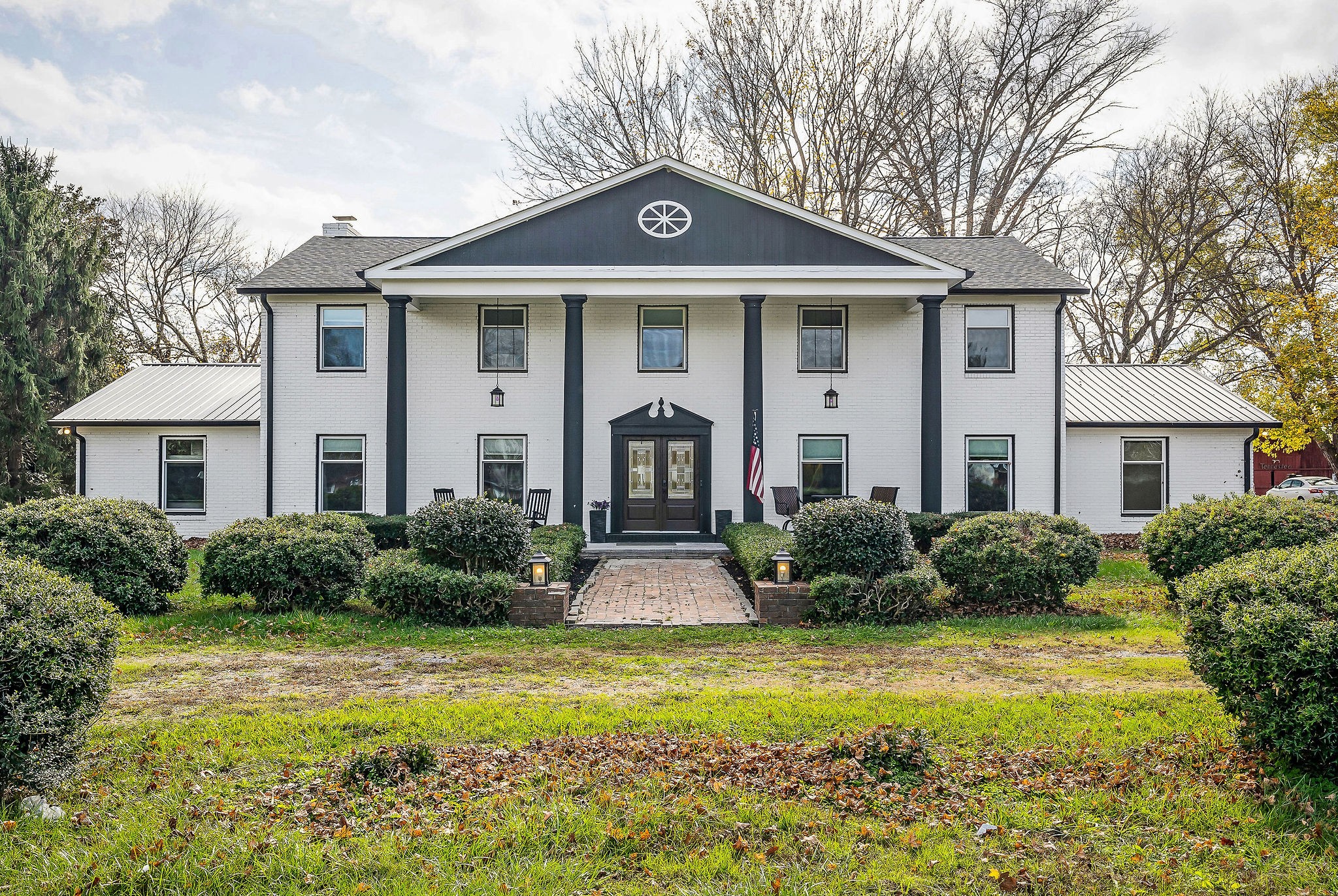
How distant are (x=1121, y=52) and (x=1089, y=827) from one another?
96.2 ft

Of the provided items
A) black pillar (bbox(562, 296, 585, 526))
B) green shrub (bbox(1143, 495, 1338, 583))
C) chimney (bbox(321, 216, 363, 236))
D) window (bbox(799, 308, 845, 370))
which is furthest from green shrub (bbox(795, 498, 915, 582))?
chimney (bbox(321, 216, 363, 236))

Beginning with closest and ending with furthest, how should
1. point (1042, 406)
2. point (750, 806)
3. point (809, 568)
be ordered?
point (750, 806)
point (809, 568)
point (1042, 406)

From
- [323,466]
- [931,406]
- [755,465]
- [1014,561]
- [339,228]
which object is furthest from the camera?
[339,228]

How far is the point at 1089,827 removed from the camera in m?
4.07

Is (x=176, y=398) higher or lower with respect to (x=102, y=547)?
higher

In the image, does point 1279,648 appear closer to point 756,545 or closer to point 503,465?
point 756,545

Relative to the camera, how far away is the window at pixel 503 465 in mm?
17141

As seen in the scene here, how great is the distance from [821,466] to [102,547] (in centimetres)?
1254

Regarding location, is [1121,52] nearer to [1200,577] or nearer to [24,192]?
[1200,577]

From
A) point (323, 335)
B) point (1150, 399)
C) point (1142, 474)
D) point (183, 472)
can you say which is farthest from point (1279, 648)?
point (183, 472)

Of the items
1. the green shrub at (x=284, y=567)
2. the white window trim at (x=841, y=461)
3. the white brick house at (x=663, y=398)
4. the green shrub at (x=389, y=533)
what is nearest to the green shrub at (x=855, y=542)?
the green shrub at (x=284, y=567)

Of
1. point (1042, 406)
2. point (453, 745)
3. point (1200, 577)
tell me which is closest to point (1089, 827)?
point (1200, 577)

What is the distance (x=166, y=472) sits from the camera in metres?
18.1

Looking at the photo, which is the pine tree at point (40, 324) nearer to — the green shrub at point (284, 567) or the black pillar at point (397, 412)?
the black pillar at point (397, 412)
